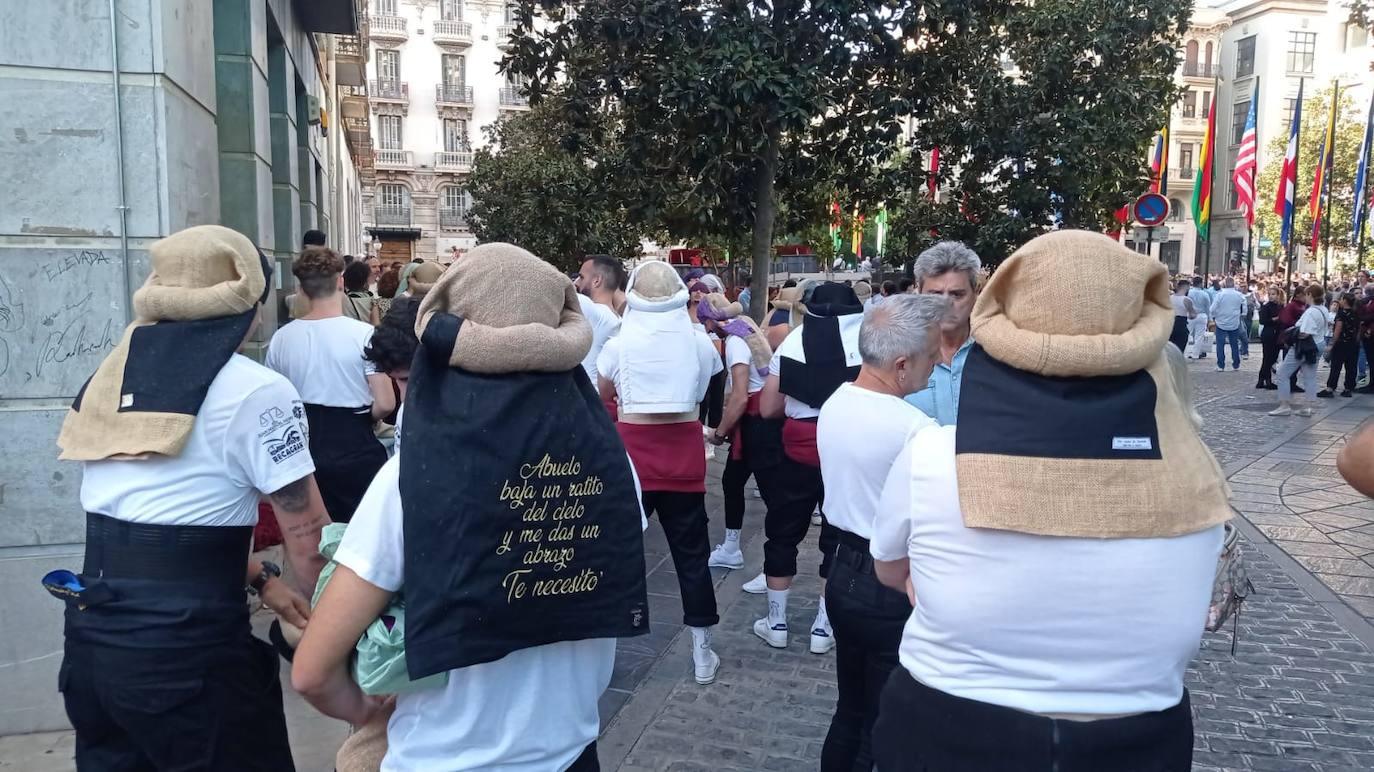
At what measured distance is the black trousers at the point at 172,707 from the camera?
249 centimetres

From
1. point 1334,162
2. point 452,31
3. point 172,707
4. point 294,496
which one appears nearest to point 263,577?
point 294,496

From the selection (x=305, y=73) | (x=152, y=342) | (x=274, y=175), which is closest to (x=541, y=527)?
(x=152, y=342)

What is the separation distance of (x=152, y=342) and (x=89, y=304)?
2005 millimetres

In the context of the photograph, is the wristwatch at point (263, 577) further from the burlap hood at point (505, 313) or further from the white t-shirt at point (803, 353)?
the white t-shirt at point (803, 353)

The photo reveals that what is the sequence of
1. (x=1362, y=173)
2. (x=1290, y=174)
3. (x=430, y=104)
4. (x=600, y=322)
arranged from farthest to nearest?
(x=430, y=104) < (x=1290, y=174) < (x=1362, y=173) < (x=600, y=322)

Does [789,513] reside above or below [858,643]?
below

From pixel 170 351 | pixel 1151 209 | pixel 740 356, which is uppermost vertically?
pixel 1151 209

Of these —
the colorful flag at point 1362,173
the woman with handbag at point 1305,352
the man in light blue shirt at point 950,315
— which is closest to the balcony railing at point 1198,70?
the colorful flag at point 1362,173

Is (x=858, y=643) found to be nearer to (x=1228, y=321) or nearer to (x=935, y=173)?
(x=935, y=173)

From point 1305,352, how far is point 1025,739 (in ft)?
49.8

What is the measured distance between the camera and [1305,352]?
14633mm

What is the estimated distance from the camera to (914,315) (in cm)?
340

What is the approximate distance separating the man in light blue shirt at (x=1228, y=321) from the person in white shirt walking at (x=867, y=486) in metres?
20.1

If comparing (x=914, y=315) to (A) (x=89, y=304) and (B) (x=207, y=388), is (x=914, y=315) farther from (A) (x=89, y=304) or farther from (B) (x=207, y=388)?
(A) (x=89, y=304)
